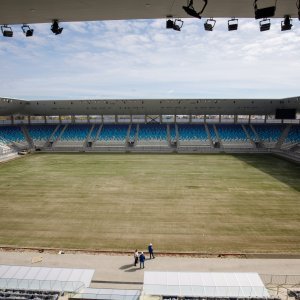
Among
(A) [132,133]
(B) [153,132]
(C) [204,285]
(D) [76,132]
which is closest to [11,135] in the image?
(D) [76,132]

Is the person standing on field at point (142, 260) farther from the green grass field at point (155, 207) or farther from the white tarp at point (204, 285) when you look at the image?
the white tarp at point (204, 285)

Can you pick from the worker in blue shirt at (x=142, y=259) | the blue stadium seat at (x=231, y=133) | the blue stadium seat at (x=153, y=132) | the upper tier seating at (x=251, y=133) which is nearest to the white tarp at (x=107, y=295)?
the worker in blue shirt at (x=142, y=259)

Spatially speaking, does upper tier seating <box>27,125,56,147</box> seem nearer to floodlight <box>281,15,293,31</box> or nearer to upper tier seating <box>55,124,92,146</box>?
upper tier seating <box>55,124,92,146</box>

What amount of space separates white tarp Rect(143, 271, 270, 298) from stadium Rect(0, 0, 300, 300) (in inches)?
1.6

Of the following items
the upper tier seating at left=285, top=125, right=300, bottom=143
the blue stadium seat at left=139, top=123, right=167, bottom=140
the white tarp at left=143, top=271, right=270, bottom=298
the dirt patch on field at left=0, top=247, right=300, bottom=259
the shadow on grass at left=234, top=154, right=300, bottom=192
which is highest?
the blue stadium seat at left=139, top=123, right=167, bottom=140

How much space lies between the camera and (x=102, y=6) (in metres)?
11.8

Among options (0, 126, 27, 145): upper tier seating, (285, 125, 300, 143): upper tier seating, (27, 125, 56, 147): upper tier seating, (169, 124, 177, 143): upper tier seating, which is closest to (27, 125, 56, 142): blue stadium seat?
(27, 125, 56, 147): upper tier seating

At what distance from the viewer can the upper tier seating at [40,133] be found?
5423 cm

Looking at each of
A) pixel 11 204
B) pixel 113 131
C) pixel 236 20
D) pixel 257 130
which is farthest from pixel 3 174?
pixel 257 130

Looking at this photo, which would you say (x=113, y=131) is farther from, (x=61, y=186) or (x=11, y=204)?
(x=11, y=204)

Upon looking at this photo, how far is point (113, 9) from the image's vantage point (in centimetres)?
1212

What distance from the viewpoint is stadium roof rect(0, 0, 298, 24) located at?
11211mm

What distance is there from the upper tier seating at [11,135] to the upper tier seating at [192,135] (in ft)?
102

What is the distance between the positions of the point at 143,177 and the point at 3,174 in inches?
684
